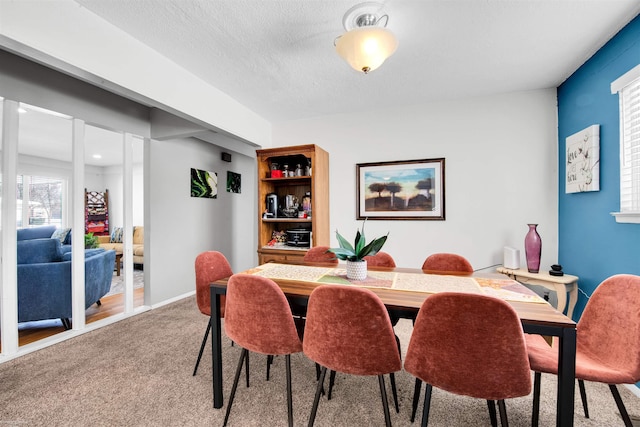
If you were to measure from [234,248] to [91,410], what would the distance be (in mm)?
3129

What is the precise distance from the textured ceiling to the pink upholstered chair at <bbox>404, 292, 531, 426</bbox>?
5.81ft

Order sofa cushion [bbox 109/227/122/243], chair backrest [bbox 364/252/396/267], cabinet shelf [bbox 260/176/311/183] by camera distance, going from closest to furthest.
Result: chair backrest [bbox 364/252/396/267] < cabinet shelf [bbox 260/176/311/183] < sofa cushion [bbox 109/227/122/243]

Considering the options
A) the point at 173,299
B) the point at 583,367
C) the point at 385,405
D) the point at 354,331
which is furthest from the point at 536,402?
the point at 173,299

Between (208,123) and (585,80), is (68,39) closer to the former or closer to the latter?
(208,123)

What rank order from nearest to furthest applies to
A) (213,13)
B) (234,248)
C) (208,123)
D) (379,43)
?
(379,43) < (213,13) < (208,123) < (234,248)

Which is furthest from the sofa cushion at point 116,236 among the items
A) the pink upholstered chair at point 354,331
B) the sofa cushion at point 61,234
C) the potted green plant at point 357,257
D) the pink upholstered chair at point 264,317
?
the pink upholstered chair at point 354,331

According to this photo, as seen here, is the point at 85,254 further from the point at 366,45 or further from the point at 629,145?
the point at 629,145

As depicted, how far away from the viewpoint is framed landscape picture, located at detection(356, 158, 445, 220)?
3.16 meters

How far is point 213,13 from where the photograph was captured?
1783 millimetres

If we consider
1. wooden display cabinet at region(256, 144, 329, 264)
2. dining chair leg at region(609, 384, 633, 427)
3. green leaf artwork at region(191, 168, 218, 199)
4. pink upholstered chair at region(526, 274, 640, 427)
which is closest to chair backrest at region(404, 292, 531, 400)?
pink upholstered chair at region(526, 274, 640, 427)

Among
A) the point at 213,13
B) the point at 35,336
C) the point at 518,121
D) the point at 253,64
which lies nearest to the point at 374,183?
the point at 518,121

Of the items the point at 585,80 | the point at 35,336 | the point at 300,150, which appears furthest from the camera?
the point at 300,150

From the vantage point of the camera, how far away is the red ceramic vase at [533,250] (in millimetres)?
2572

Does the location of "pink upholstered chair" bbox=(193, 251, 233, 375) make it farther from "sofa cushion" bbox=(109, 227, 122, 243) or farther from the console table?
"sofa cushion" bbox=(109, 227, 122, 243)
